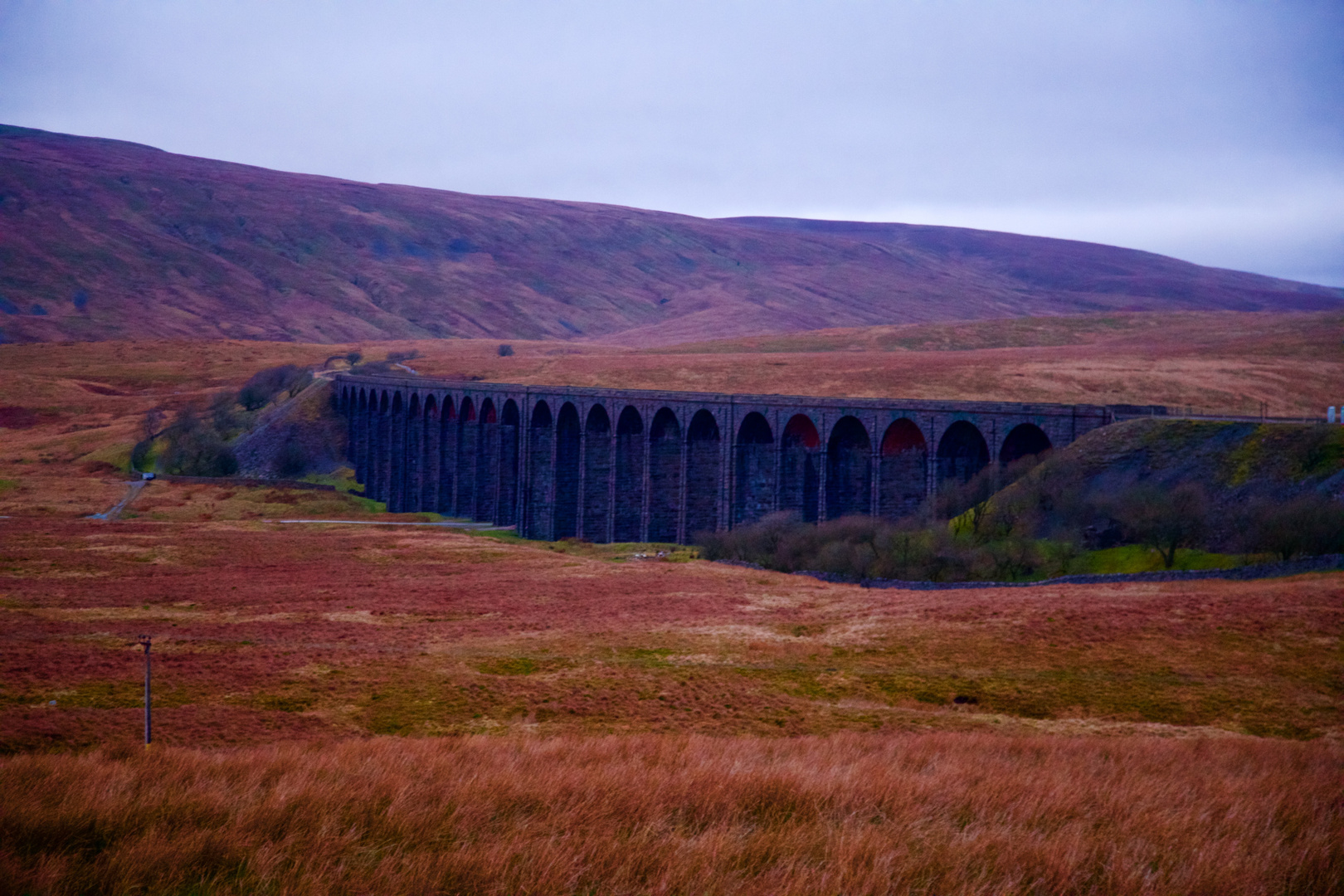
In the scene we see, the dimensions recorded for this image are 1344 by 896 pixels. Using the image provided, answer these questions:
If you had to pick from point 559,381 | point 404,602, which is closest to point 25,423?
point 559,381

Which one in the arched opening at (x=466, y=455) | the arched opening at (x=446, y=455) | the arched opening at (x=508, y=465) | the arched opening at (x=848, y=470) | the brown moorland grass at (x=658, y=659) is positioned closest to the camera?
the brown moorland grass at (x=658, y=659)

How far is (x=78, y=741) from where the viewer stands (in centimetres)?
1627

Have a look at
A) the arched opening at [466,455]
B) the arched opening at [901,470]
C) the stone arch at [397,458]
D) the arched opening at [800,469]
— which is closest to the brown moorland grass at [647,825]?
the arched opening at [901,470]

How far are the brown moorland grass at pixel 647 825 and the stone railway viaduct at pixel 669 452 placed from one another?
100ft

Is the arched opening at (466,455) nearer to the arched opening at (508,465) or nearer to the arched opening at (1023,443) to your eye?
the arched opening at (508,465)

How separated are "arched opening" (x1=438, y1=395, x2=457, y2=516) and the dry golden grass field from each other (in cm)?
2326

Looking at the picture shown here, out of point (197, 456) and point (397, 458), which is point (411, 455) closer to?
point (397, 458)

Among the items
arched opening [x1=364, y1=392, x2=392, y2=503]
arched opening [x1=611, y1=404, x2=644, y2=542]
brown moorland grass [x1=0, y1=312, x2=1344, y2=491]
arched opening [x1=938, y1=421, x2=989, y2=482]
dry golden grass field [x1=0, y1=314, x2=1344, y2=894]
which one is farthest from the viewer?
arched opening [x1=364, y1=392, x2=392, y2=503]

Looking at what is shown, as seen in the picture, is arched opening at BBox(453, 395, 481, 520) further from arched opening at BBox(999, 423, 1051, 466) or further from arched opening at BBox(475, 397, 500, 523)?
arched opening at BBox(999, 423, 1051, 466)

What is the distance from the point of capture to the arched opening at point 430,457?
252 feet

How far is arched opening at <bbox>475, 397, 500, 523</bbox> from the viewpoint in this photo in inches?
2815

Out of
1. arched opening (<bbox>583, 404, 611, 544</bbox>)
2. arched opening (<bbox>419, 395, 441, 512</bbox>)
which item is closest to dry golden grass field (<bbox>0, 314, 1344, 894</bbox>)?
arched opening (<bbox>583, 404, 611, 544</bbox>)

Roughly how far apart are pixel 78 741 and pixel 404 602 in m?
15.9

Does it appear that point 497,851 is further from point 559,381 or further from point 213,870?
point 559,381
